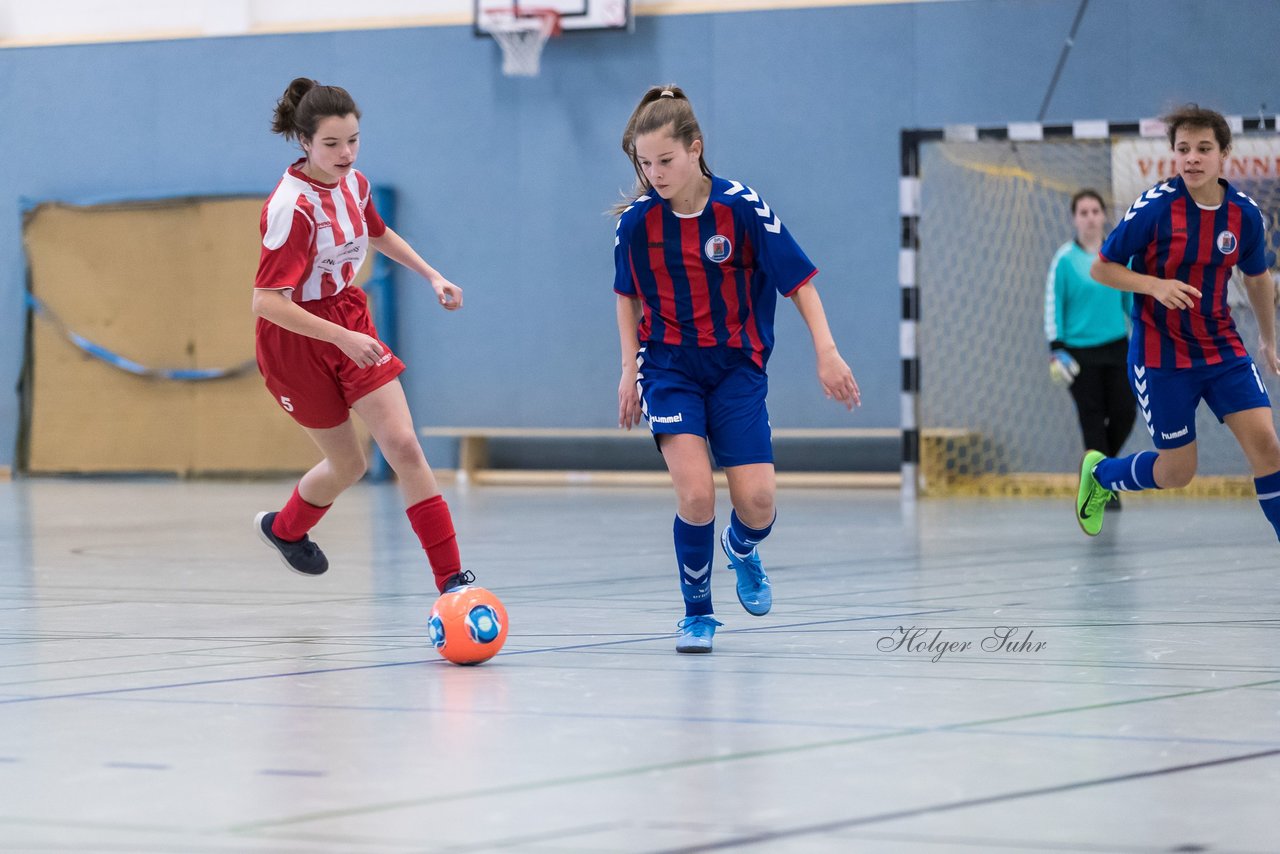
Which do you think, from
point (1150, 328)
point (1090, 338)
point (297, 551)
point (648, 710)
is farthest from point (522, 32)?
point (648, 710)

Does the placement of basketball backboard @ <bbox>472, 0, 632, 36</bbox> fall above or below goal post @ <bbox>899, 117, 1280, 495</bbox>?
above

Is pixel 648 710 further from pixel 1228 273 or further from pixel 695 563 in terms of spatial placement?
pixel 1228 273

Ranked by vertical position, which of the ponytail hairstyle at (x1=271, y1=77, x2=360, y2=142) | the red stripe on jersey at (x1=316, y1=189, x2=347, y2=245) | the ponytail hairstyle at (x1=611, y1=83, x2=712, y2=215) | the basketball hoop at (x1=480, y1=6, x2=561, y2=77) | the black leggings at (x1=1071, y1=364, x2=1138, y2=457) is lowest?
the black leggings at (x1=1071, y1=364, x2=1138, y2=457)

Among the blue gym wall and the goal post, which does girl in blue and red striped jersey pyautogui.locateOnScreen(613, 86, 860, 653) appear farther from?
the blue gym wall

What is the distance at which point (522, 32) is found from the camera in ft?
46.8

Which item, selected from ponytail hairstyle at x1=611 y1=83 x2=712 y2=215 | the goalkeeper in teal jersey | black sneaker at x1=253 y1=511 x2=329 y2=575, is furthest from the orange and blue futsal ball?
the goalkeeper in teal jersey

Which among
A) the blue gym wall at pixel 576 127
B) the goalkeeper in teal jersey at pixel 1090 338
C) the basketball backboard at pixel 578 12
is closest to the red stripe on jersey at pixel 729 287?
the goalkeeper in teal jersey at pixel 1090 338

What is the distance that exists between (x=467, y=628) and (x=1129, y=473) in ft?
12.4

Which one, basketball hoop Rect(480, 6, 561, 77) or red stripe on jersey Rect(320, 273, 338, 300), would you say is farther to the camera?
basketball hoop Rect(480, 6, 561, 77)

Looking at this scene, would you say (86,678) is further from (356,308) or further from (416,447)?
(356,308)

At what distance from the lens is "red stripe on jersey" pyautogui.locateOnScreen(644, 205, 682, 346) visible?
16.1ft

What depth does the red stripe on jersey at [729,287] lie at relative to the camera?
16.1ft

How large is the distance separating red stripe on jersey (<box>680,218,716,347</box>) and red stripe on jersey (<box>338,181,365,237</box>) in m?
1.05

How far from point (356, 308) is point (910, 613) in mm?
1936
